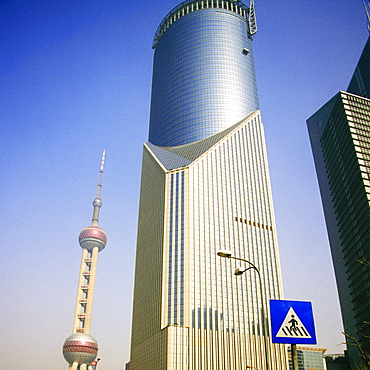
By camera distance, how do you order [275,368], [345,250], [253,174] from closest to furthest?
1. [275,368]
2. [253,174]
3. [345,250]

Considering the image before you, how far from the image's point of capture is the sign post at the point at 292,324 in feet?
63.1

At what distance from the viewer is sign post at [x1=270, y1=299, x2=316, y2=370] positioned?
63.1 feet

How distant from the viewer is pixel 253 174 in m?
143

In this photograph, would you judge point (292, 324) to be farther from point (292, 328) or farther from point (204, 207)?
point (204, 207)

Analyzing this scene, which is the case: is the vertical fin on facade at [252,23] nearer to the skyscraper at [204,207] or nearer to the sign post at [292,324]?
the skyscraper at [204,207]

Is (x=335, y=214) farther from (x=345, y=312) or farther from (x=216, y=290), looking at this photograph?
(x=216, y=290)

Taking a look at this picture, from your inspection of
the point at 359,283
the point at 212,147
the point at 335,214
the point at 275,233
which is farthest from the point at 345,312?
the point at 212,147

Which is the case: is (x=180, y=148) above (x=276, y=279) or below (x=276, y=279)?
above

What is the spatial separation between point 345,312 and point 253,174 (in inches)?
3327

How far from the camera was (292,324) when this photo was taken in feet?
63.7

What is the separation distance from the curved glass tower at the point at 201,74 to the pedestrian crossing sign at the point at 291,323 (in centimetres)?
13481

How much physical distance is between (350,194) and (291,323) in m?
156

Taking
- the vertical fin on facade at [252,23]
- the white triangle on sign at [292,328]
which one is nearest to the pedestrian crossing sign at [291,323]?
the white triangle on sign at [292,328]

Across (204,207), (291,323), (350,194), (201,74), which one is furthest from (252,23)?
(291,323)
